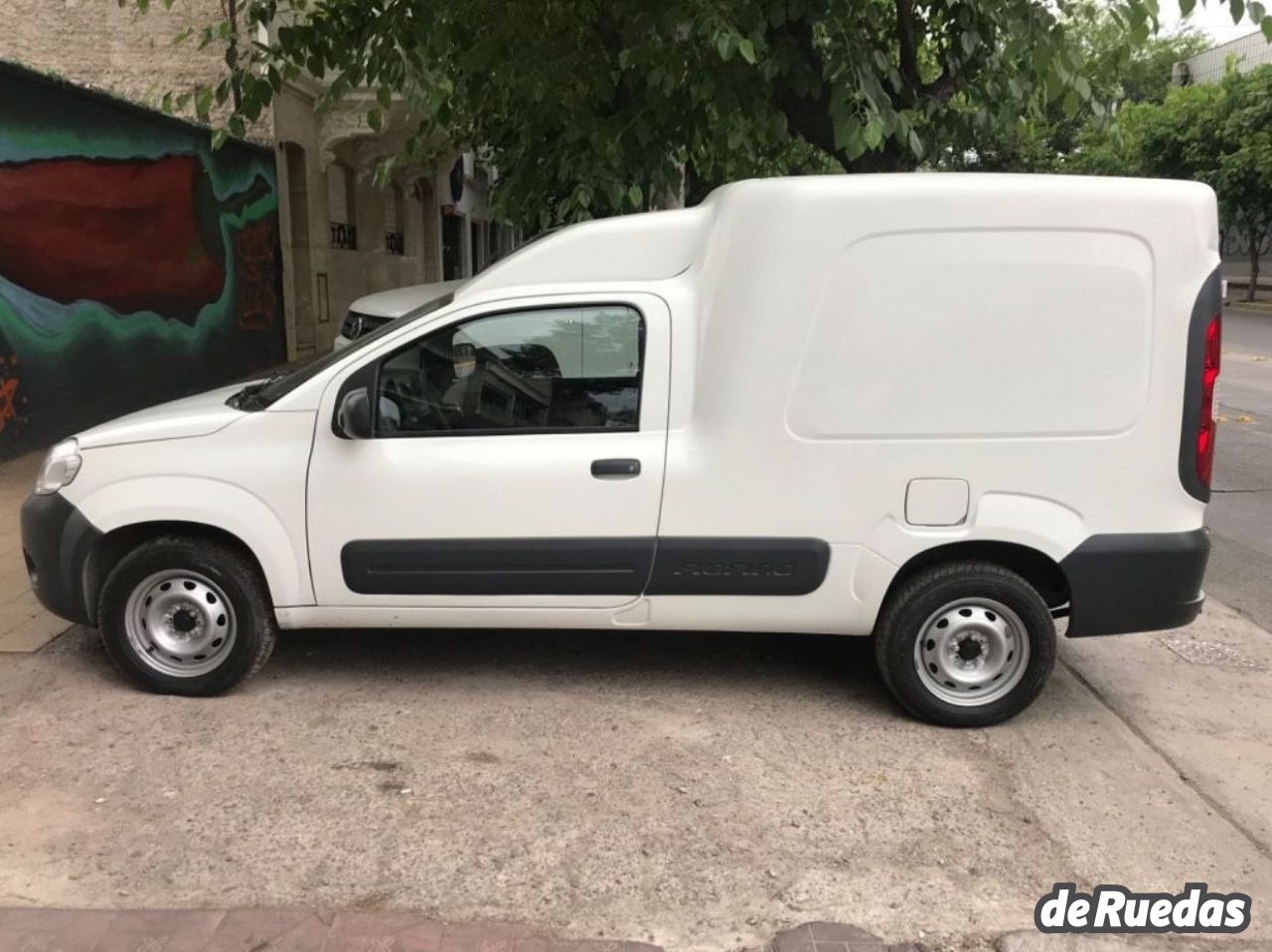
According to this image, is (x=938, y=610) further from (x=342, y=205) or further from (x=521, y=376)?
(x=342, y=205)

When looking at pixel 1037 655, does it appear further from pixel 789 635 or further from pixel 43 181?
pixel 43 181

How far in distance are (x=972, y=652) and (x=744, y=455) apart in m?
1.22

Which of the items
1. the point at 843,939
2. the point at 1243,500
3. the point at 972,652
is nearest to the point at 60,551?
the point at 843,939

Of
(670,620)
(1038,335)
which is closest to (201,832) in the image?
(670,620)

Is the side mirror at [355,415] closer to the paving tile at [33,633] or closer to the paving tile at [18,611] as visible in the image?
the paving tile at [33,633]

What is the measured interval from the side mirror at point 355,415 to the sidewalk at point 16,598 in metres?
2.04

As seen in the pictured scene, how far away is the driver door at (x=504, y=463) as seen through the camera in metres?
4.03

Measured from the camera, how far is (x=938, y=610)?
4.05m

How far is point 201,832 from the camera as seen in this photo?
10.8 ft

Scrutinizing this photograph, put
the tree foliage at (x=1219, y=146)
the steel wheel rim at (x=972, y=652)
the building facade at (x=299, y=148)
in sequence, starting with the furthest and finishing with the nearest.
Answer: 1. the tree foliage at (x=1219, y=146)
2. the building facade at (x=299, y=148)
3. the steel wheel rim at (x=972, y=652)

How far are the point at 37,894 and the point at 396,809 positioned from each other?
1.04m

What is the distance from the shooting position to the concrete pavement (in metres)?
3.03

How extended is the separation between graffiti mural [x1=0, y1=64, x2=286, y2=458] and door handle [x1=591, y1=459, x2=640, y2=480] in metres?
6.21
